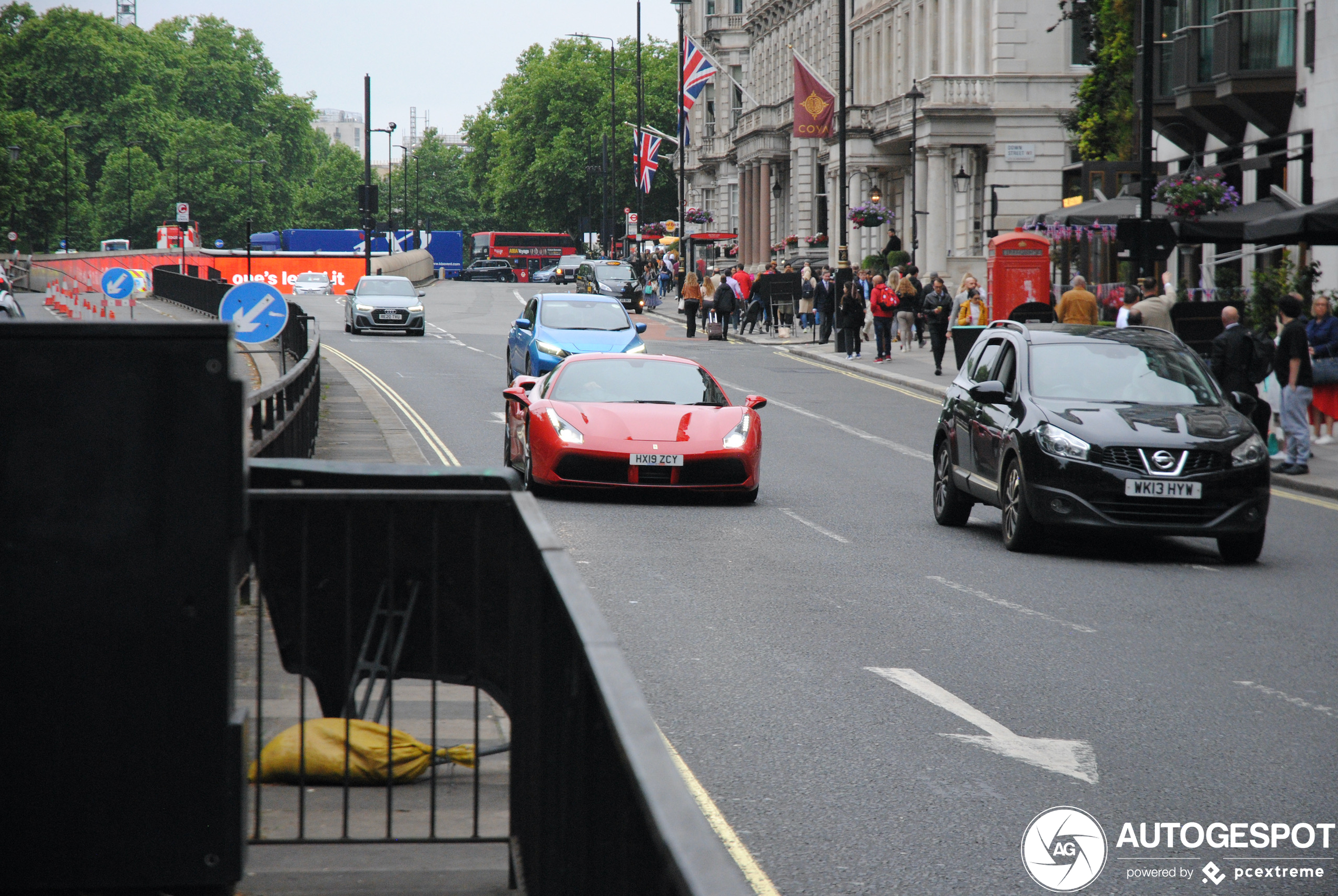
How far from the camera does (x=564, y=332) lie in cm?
2703

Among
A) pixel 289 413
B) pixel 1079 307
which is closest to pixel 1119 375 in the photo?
pixel 289 413

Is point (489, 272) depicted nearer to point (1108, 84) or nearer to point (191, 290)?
point (191, 290)

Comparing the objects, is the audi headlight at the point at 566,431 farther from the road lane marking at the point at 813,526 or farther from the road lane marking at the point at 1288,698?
the road lane marking at the point at 1288,698

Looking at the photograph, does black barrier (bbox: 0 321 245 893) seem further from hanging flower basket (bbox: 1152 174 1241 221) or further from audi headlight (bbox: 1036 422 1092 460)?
hanging flower basket (bbox: 1152 174 1241 221)

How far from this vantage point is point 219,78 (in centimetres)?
14275

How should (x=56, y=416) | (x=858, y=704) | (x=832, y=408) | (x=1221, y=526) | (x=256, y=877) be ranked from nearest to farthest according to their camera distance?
(x=56, y=416) → (x=256, y=877) → (x=858, y=704) → (x=1221, y=526) → (x=832, y=408)

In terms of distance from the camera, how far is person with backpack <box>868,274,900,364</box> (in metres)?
36.0

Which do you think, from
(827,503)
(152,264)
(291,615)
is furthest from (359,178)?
(291,615)

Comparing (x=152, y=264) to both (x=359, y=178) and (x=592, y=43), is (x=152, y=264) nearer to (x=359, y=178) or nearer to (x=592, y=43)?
(x=592, y=43)

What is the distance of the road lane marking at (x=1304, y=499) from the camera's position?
16031 millimetres

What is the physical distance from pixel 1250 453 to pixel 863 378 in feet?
68.1

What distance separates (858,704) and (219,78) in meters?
144

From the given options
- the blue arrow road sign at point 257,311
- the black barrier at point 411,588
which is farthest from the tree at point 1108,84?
the black barrier at point 411,588

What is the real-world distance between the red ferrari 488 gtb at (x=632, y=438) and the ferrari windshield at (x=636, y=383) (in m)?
0.02
